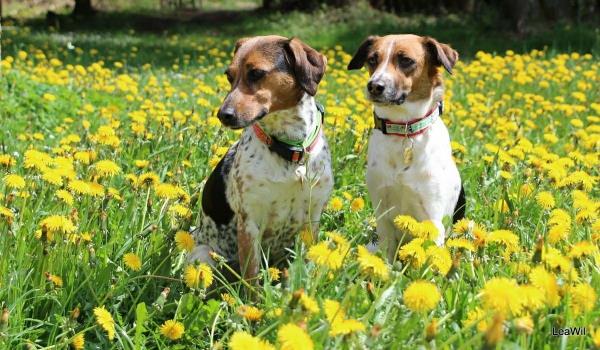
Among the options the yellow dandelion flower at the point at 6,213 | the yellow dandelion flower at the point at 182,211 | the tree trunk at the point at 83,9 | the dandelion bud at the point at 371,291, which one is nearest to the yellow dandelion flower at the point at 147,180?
the yellow dandelion flower at the point at 182,211

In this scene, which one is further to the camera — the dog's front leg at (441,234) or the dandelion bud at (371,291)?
the dog's front leg at (441,234)

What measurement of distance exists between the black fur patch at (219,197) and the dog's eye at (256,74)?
0.59 meters

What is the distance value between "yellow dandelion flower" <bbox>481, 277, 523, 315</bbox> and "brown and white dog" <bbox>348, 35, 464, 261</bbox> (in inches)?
69.6

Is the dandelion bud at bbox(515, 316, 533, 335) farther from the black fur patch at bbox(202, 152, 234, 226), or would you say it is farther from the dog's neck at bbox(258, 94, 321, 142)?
the black fur patch at bbox(202, 152, 234, 226)

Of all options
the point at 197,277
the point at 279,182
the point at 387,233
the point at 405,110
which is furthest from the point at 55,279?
the point at 405,110

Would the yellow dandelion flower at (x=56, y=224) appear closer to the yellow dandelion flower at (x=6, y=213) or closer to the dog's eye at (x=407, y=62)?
the yellow dandelion flower at (x=6, y=213)

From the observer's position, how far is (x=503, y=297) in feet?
6.51

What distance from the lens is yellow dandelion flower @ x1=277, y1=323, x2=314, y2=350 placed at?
1.92 m

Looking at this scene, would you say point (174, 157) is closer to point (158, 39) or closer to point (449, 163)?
point (449, 163)

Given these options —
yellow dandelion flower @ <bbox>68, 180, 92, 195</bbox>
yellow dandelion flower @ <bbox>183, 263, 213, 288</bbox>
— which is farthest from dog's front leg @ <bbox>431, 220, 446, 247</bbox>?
yellow dandelion flower @ <bbox>68, 180, 92, 195</bbox>

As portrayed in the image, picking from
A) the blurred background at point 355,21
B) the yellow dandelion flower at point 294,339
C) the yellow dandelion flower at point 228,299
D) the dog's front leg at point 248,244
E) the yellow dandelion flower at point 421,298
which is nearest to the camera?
the yellow dandelion flower at point 294,339

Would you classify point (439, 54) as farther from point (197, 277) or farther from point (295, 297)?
point (295, 297)

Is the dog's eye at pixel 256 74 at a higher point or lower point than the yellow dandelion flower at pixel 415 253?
higher

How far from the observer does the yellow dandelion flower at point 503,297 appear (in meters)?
1.98
